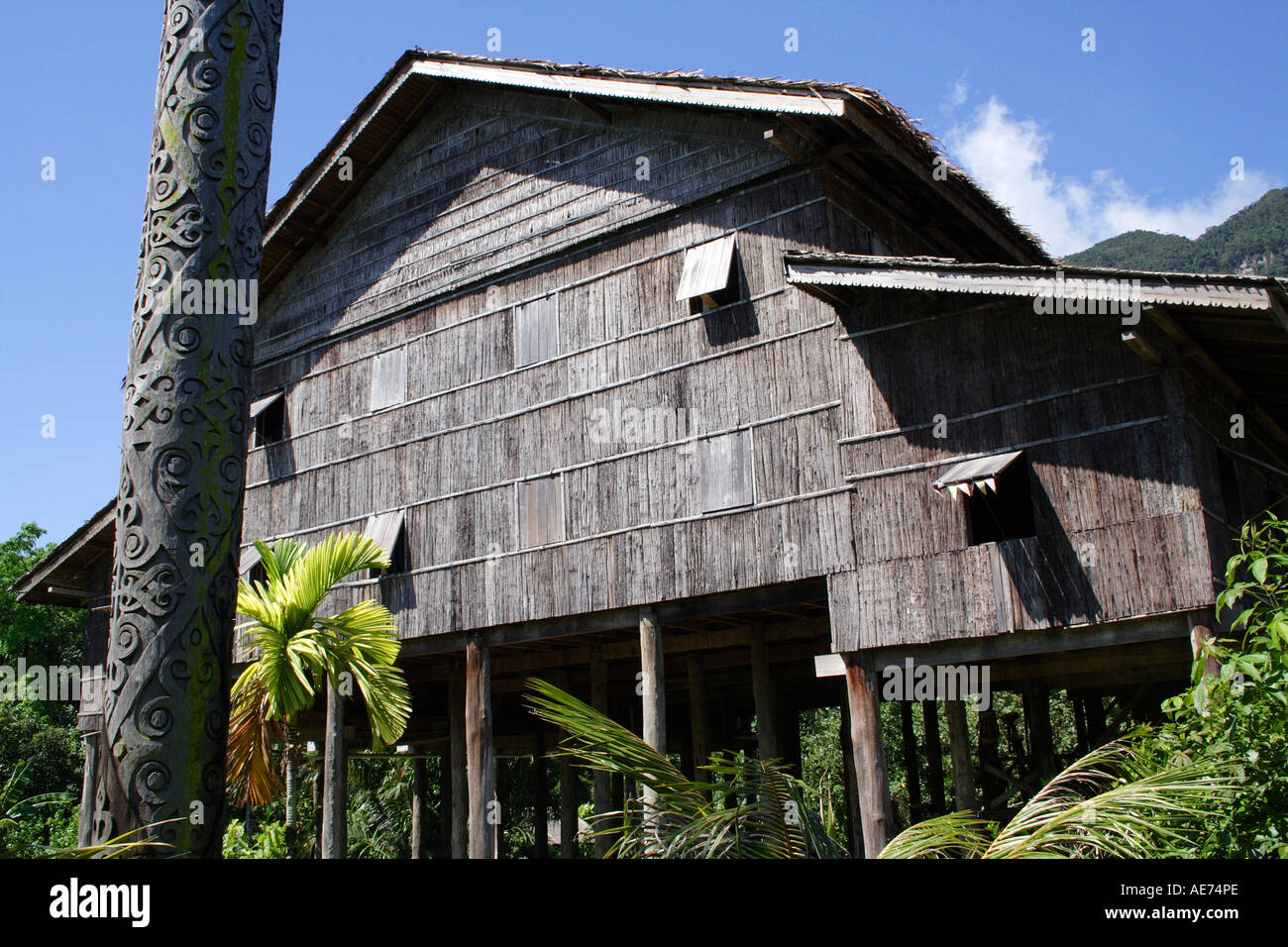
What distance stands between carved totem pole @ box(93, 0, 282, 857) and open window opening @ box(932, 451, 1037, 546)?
330 inches

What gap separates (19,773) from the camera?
389cm

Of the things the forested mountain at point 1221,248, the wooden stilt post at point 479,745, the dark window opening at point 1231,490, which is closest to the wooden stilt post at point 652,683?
the wooden stilt post at point 479,745

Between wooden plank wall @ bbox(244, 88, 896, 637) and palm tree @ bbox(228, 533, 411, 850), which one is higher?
wooden plank wall @ bbox(244, 88, 896, 637)

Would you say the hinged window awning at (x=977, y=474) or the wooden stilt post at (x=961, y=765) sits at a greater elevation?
the hinged window awning at (x=977, y=474)

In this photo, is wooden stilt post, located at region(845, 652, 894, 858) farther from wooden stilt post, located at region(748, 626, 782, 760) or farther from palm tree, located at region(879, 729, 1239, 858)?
palm tree, located at region(879, 729, 1239, 858)

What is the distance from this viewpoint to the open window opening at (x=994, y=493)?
1129 centimetres

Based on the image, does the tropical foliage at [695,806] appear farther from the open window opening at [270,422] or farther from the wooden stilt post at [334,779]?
the open window opening at [270,422]

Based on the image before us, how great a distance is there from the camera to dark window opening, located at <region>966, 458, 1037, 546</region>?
12.5 m

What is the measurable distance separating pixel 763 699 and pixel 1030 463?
208 inches

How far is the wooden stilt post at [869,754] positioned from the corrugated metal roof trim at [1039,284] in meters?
4.08

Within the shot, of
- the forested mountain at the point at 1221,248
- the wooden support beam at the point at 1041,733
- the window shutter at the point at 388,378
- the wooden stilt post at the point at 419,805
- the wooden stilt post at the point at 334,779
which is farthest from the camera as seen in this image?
the forested mountain at the point at 1221,248

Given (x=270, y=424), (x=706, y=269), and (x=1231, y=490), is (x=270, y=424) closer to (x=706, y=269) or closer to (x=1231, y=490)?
(x=706, y=269)

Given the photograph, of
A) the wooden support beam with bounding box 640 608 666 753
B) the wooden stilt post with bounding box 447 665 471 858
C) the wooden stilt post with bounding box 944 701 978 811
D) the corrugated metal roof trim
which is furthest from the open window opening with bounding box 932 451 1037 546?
the wooden stilt post with bounding box 447 665 471 858
